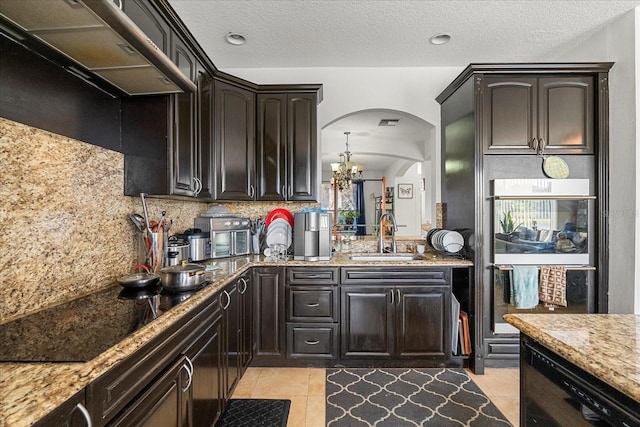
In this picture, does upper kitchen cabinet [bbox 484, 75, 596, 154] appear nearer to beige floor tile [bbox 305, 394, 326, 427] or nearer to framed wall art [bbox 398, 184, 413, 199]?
beige floor tile [bbox 305, 394, 326, 427]

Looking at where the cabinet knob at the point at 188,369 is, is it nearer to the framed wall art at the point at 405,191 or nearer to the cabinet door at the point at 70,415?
the cabinet door at the point at 70,415

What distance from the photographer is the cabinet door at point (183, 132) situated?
2098 millimetres

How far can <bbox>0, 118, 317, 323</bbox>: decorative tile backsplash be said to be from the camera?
52.6 inches

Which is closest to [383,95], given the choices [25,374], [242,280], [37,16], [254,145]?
[254,145]

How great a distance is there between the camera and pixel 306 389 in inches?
95.8

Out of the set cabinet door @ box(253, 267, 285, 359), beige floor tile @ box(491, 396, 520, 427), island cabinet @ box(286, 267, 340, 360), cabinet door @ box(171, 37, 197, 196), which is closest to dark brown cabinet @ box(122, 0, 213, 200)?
cabinet door @ box(171, 37, 197, 196)

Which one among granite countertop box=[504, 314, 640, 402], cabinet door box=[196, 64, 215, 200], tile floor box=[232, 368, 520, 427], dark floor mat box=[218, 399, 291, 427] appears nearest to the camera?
granite countertop box=[504, 314, 640, 402]

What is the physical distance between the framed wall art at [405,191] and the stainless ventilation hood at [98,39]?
805 cm

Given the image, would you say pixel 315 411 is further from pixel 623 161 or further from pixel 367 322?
pixel 623 161

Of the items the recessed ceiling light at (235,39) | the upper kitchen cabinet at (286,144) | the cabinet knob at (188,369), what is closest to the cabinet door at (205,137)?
the recessed ceiling light at (235,39)

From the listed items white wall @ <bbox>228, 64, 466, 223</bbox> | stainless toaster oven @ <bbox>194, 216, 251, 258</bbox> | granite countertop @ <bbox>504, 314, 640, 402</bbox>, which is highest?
white wall @ <bbox>228, 64, 466, 223</bbox>

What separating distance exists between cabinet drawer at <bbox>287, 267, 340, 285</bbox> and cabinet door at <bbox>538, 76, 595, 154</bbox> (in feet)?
6.80

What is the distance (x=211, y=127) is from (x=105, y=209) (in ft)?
3.61

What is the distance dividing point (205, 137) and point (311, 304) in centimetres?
162
